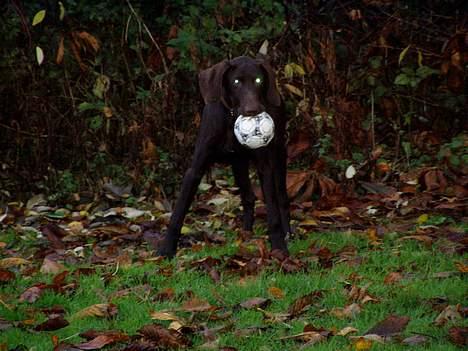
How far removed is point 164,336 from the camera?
154 inches

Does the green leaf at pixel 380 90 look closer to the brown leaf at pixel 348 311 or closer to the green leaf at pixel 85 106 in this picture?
the green leaf at pixel 85 106

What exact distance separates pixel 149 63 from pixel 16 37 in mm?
1452

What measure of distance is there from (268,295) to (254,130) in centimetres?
129

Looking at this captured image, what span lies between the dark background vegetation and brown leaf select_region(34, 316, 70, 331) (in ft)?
12.8

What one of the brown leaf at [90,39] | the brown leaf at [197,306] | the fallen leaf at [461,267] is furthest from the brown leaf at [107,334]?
the brown leaf at [90,39]

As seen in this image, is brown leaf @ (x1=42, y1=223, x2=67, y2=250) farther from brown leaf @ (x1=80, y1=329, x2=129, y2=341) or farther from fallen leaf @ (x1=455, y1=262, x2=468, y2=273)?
fallen leaf @ (x1=455, y1=262, x2=468, y2=273)

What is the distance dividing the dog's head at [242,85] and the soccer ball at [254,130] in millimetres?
72

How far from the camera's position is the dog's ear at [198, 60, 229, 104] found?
18.5ft

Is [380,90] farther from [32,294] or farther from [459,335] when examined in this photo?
[459,335]

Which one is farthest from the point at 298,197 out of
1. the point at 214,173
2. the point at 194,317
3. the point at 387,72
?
the point at 194,317

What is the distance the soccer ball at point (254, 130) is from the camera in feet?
18.0

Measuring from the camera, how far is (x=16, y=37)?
29.5 feet

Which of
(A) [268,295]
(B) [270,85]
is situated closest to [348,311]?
(A) [268,295]

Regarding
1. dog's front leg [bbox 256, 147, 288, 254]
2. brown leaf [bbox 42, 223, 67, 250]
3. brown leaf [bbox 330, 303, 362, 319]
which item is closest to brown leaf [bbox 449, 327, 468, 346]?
brown leaf [bbox 330, 303, 362, 319]
